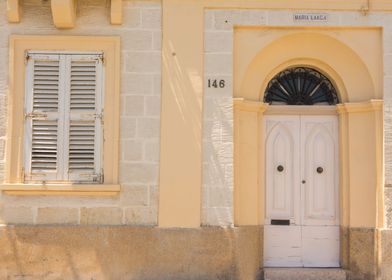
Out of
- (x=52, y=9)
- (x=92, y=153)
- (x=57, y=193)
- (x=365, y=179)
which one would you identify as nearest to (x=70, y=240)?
(x=57, y=193)

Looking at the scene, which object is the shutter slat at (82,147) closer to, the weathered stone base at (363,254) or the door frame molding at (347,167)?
the door frame molding at (347,167)

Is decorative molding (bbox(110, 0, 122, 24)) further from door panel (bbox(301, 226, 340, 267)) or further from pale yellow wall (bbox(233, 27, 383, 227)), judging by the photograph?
door panel (bbox(301, 226, 340, 267))

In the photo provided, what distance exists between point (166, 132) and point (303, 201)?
230cm

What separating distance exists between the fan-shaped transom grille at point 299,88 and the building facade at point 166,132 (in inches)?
12.7

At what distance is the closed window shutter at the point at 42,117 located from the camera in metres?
8.91

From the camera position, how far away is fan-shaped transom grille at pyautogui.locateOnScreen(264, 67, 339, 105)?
9578 millimetres

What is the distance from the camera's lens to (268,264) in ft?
30.7

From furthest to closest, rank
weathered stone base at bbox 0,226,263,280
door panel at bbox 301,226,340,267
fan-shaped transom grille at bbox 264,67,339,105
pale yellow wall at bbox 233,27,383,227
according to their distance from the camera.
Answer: fan-shaped transom grille at bbox 264,67,339,105
door panel at bbox 301,226,340,267
pale yellow wall at bbox 233,27,383,227
weathered stone base at bbox 0,226,263,280

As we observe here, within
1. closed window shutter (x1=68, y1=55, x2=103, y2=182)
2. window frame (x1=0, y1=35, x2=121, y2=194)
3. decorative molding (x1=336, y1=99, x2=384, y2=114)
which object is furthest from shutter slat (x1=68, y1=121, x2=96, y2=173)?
decorative molding (x1=336, y1=99, x2=384, y2=114)

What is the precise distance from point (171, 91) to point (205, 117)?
1.98ft

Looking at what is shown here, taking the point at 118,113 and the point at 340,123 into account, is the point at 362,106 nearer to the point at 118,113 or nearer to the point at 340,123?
the point at 340,123

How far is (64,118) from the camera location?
895 cm

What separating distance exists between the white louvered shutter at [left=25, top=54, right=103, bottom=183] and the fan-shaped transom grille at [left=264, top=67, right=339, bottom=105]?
103 inches

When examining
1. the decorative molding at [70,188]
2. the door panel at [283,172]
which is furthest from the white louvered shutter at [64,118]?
the door panel at [283,172]
